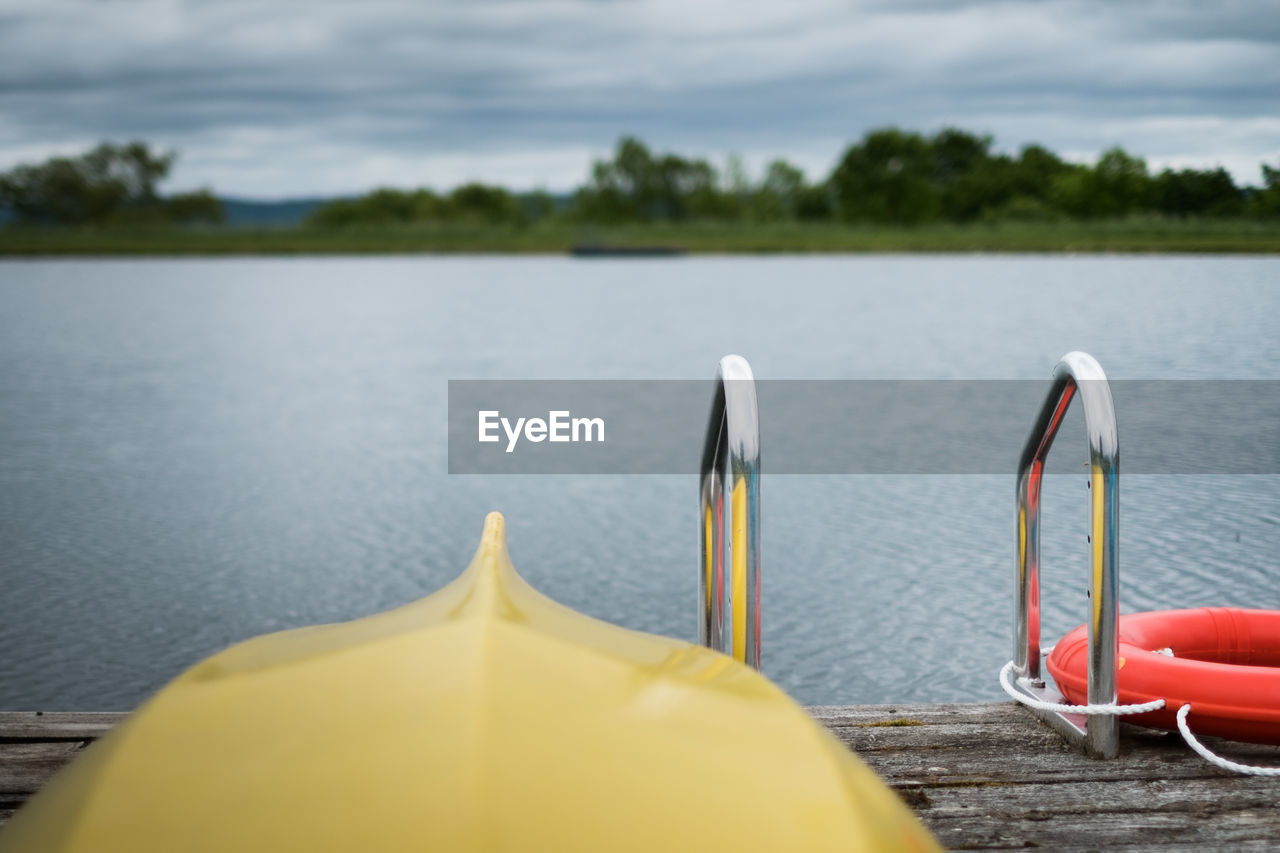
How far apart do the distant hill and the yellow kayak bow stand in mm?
48596

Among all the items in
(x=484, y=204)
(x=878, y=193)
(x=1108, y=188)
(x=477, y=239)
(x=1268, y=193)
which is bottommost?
(x=1268, y=193)

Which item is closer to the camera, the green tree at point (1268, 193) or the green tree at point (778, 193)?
the green tree at point (1268, 193)

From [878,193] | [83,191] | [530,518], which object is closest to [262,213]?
[83,191]

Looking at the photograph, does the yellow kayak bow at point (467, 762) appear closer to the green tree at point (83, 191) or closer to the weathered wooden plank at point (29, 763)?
the weathered wooden plank at point (29, 763)

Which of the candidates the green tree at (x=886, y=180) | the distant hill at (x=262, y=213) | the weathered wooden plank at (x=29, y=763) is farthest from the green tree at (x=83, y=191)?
the weathered wooden plank at (x=29, y=763)

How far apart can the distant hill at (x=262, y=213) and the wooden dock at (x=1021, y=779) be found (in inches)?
1872

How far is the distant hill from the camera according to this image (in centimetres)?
4916

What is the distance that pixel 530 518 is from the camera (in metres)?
7.38

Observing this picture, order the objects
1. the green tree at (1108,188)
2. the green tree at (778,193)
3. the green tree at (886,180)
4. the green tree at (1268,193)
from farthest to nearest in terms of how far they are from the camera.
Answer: the green tree at (778,193) < the green tree at (886,180) < the green tree at (1108,188) < the green tree at (1268,193)

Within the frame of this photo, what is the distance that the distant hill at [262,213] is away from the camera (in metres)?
49.2

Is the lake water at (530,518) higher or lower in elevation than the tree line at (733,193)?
lower

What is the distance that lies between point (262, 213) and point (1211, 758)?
2081 inches

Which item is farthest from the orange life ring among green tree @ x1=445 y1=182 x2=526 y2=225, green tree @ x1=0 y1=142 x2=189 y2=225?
green tree @ x1=445 y1=182 x2=526 y2=225

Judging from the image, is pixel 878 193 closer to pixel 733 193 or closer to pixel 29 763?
pixel 733 193
